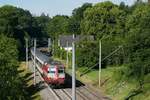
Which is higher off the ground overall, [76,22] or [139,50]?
[76,22]

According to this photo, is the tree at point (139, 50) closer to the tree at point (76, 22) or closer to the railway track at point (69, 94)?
the railway track at point (69, 94)

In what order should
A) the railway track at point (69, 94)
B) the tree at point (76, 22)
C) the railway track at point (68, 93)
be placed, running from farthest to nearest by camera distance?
the tree at point (76, 22)
the railway track at point (68, 93)
the railway track at point (69, 94)

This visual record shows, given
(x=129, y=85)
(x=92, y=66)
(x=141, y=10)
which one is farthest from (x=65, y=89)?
(x=141, y=10)

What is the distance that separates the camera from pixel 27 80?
75.1 m

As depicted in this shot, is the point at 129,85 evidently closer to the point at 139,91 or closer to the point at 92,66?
the point at 139,91

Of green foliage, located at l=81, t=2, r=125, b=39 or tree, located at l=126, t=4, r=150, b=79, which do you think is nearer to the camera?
tree, located at l=126, t=4, r=150, b=79

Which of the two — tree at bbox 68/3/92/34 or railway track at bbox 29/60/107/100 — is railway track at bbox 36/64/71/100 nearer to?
railway track at bbox 29/60/107/100

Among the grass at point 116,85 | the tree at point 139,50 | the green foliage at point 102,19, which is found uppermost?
the green foliage at point 102,19

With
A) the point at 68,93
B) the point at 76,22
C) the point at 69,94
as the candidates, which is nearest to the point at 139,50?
the point at 68,93

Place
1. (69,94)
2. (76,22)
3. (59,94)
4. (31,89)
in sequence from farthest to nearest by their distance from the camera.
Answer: (76,22) → (31,89) → (59,94) → (69,94)

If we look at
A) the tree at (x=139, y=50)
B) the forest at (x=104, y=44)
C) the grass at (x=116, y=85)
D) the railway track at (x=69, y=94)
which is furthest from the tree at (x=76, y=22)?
the railway track at (x=69, y=94)

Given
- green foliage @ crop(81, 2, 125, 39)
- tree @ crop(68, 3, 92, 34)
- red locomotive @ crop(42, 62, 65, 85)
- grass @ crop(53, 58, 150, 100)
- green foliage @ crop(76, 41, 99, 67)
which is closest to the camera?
grass @ crop(53, 58, 150, 100)

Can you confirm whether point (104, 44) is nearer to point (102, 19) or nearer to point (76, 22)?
point (102, 19)

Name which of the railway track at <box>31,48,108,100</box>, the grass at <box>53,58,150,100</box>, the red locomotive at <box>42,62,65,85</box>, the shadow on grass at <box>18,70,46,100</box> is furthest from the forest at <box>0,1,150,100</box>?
the red locomotive at <box>42,62,65,85</box>
